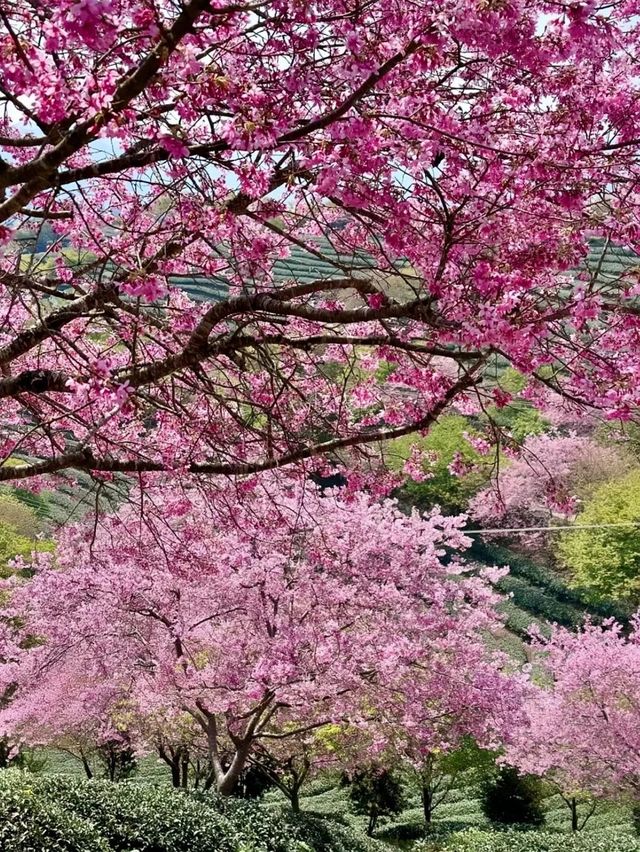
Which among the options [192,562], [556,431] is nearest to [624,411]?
[192,562]

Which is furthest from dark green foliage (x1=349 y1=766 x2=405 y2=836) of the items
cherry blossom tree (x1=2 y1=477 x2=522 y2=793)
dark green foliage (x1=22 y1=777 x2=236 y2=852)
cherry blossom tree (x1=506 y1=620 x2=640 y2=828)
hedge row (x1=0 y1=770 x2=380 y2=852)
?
dark green foliage (x1=22 y1=777 x2=236 y2=852)

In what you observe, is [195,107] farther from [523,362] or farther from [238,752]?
[238,752]

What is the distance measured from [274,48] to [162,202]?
5.49 ft

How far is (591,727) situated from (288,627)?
7778mm

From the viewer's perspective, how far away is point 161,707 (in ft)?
38.1

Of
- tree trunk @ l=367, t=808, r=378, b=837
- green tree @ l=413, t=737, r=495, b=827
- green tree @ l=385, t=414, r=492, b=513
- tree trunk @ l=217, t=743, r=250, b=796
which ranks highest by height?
green tree @ l=385, t=414, r=492, b=513

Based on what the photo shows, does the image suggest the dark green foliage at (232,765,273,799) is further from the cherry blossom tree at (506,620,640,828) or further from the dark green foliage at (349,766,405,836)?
the cherry blossom tree at (506,620,640,828)

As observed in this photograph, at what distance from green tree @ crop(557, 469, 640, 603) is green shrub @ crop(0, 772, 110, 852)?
72.1 ft

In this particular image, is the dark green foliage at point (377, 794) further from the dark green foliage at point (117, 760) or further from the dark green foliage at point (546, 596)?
the dark green foliage at point (546, 596)

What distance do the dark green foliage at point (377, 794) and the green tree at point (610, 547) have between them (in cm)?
1189

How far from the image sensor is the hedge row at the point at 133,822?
23.5 ft

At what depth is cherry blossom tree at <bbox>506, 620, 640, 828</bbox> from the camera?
14913 mm

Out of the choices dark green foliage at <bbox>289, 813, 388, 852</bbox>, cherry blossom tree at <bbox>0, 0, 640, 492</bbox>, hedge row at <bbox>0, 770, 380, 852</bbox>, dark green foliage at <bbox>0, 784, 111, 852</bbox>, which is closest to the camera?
cherry blossom tree at <bbox>0, 0, 640, 492</bbox>

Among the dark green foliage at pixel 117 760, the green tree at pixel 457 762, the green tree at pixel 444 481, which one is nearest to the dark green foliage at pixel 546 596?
the green tree at pixel 444 481
